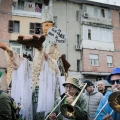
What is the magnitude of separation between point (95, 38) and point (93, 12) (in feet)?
10.9

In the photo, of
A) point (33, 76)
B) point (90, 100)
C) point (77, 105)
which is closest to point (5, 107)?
point (77, 105)

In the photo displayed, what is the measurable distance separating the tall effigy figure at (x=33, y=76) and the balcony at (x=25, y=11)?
1907 cm

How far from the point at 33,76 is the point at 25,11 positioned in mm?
19482

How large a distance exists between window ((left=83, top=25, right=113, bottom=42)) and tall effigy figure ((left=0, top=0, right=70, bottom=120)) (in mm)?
20633

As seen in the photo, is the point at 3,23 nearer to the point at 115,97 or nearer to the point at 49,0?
the point at 49,0

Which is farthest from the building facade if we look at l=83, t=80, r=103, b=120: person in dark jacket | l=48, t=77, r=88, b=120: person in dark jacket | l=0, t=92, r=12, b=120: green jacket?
l=0, t=92, r=12, b=120: green jacket

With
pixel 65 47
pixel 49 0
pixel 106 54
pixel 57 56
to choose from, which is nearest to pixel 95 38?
pixel 106 54

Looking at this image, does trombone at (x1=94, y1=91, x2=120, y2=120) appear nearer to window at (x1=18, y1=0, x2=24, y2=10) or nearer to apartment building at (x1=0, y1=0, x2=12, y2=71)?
apartment building at (x1=0, y1=0, x2=12, y2=71)

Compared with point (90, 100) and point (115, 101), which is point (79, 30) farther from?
point (115, 101)

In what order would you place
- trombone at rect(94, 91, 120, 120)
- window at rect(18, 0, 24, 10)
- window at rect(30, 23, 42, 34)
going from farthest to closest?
1. window at rect(18, 0, 24, 10)
2. window at rect(30, 23, 42, 34)
3. trombone at rect(94, 91, 120, 120)

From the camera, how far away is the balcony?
79.0 ft

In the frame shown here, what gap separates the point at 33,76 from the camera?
19.4 ft

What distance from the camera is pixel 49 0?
2480cm

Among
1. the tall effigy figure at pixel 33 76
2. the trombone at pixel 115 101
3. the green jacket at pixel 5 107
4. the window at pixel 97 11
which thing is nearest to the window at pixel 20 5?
the window at pixel 97 11
